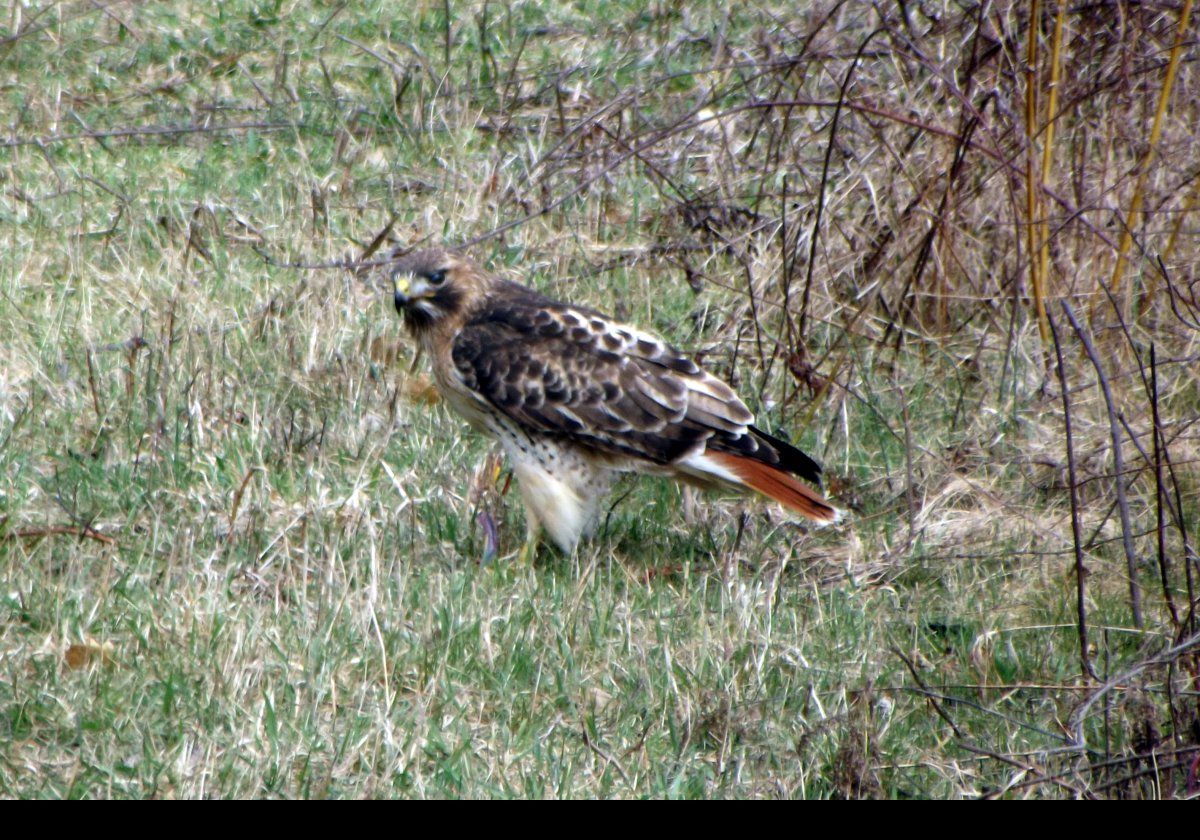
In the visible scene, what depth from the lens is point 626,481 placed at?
545 cm

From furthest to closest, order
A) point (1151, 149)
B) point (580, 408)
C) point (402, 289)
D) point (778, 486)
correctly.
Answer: point (1151, 149), point (402, 289), point (580, 408), point (778, 486)

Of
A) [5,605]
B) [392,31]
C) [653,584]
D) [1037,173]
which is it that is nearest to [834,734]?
[653,584]

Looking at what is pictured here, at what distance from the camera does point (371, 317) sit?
6.12 meters

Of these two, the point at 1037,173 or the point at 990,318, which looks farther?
the point at 990,318

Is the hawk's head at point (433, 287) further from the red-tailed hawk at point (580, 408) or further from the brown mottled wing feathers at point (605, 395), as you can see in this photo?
the brown mottled wing feathers at point (605, 395)

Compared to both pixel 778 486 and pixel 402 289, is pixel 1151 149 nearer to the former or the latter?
pixel 778 486

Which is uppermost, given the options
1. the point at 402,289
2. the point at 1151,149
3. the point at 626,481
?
the point at 1151,149

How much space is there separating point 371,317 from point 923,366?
6.96 feet

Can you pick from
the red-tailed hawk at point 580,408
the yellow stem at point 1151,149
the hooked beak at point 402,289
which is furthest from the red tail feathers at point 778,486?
the yellow stem at point 1151,149

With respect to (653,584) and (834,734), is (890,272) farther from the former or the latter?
(834,734)

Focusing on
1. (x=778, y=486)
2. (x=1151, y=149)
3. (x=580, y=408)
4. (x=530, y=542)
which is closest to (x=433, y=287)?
(x=580, y=408)

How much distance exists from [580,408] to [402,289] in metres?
0.72

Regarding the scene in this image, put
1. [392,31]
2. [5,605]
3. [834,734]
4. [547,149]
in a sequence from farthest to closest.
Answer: [392,31] < [547,149] < [5,605] < [834,734]

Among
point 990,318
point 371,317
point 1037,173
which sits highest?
point 1037,173
